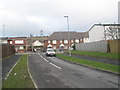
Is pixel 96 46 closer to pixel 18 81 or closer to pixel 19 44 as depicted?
pixel 18 81

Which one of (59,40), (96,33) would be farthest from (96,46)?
(59,40)

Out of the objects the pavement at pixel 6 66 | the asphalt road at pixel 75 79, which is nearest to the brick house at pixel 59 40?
the pavement at pixel 6 66

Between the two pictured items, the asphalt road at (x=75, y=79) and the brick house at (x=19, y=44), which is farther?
the brick house at (x=19, y=44)

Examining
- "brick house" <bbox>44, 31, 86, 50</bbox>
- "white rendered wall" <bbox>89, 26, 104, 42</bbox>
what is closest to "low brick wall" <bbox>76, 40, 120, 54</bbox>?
"white rendered wall" <bbox>89, 26, 104, 42</bbox>

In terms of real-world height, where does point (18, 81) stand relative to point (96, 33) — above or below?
below

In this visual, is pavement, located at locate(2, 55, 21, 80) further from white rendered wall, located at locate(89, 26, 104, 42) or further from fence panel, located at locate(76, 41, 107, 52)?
white rendered wall, located at locate(89, 26, 104, 42)

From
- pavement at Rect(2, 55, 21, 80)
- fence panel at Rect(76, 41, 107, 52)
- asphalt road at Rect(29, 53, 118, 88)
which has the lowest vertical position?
pavement at Rect(2, 55, 21, 80)

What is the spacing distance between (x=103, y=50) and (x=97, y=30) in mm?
35219

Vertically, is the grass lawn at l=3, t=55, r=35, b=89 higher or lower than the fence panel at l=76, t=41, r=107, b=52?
lower

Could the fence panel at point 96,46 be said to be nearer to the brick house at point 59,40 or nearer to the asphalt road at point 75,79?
the asphalt road at point 75,79

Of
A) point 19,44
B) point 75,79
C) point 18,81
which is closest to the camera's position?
point 18,81

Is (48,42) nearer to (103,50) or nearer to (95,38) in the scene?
(95,38)

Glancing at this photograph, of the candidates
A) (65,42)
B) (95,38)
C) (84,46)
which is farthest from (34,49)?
(84,46)

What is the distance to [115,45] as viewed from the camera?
28688 millimetres
